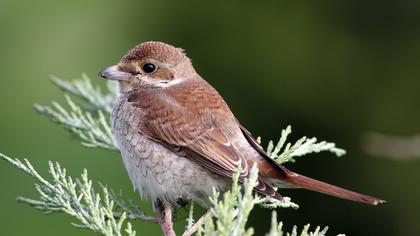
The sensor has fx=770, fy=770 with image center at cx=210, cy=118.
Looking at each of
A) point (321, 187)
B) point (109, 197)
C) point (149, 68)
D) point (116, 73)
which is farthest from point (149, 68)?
point (321, 187)

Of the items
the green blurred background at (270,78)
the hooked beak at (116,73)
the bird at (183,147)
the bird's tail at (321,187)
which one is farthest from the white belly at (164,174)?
the green blurred background at (270,78)

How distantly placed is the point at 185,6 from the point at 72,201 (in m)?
5.07

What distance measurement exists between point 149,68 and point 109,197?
0.85 m

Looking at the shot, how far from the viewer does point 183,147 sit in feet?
11.3

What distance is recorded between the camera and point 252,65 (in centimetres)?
702

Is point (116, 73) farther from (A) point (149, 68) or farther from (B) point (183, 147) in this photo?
(B) point (183, 147)

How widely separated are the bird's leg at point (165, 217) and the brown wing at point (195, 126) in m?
0.25

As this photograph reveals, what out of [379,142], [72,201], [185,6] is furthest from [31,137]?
[72,201]

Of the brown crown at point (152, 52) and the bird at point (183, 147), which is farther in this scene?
the brown crown at point (152, 52)

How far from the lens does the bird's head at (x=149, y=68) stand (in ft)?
12.7

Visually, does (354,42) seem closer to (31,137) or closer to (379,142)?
(379,142)

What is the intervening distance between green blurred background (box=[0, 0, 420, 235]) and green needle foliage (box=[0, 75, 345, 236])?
6.08 feet

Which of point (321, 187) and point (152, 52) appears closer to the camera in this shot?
point (321, 187)

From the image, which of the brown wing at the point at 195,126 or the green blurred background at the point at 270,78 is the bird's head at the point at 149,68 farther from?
the green blurred background at the point at 270,78
